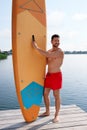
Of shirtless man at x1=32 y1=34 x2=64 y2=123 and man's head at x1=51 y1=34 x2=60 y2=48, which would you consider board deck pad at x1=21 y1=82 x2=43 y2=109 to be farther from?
man's head at x1=51 y1=34 x2=60 y2=48

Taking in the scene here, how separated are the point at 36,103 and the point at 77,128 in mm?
793

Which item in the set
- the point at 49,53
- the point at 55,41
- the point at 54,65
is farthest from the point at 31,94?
the point at 55,41

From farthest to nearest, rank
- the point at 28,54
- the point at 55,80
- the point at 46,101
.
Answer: the point at 46,101, the point at 55,80, the point at 28,54

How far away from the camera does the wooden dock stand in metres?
4.09

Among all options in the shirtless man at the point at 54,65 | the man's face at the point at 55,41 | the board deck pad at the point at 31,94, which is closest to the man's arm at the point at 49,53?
the shirtless man at the point at 54,65

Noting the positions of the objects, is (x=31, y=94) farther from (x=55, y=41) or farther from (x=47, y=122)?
(x=55, y=41)

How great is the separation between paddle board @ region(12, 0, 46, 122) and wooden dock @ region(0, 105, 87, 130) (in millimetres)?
160

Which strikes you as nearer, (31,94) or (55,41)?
(55,41)

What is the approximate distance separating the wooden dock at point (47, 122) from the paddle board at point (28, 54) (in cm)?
16

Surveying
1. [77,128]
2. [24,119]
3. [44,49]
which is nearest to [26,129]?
[24,119]

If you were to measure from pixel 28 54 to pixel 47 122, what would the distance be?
1040 millimetres

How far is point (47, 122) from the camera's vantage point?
4.32 m

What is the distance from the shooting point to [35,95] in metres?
4.50

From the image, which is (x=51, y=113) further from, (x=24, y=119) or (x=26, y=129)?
(x=26, y=129)
